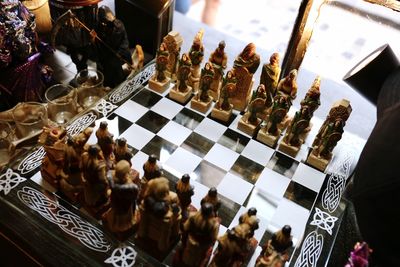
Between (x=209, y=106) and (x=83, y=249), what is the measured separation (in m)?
1.09

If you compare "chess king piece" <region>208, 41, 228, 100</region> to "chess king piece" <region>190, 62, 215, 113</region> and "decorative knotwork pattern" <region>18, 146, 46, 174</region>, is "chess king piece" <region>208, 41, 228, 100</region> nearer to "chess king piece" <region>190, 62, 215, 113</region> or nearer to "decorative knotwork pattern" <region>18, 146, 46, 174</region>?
"chess king piece" <region>190, 62, 215, 113</region>

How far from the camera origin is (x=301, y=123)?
2.04m

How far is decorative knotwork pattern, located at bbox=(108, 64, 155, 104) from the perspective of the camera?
2.30 m

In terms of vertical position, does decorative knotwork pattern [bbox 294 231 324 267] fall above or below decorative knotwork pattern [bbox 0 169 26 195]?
above

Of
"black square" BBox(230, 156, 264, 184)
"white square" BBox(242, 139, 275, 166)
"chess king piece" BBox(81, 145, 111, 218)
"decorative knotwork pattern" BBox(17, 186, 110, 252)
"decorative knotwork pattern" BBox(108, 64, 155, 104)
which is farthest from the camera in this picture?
"decorative knotwork pattern" BBox(108, 64, 155, 104)

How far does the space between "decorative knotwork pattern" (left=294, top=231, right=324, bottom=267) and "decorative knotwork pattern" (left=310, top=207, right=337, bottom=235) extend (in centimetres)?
5

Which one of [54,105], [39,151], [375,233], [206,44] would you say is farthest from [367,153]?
[206,44]

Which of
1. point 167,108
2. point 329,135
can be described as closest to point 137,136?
point 167,108

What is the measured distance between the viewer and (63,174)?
1726 millimetres

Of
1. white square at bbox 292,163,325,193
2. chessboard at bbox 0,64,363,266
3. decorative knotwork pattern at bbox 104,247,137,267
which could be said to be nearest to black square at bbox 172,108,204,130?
chessboard at bbox 0,64,363,266

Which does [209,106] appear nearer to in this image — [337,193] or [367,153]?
[337,193]

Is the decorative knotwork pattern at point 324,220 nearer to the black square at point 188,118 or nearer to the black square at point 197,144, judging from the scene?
the black square at point 197,144

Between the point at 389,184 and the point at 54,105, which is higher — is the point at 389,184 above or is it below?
above

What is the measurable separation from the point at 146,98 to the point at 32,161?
74 centimetres
